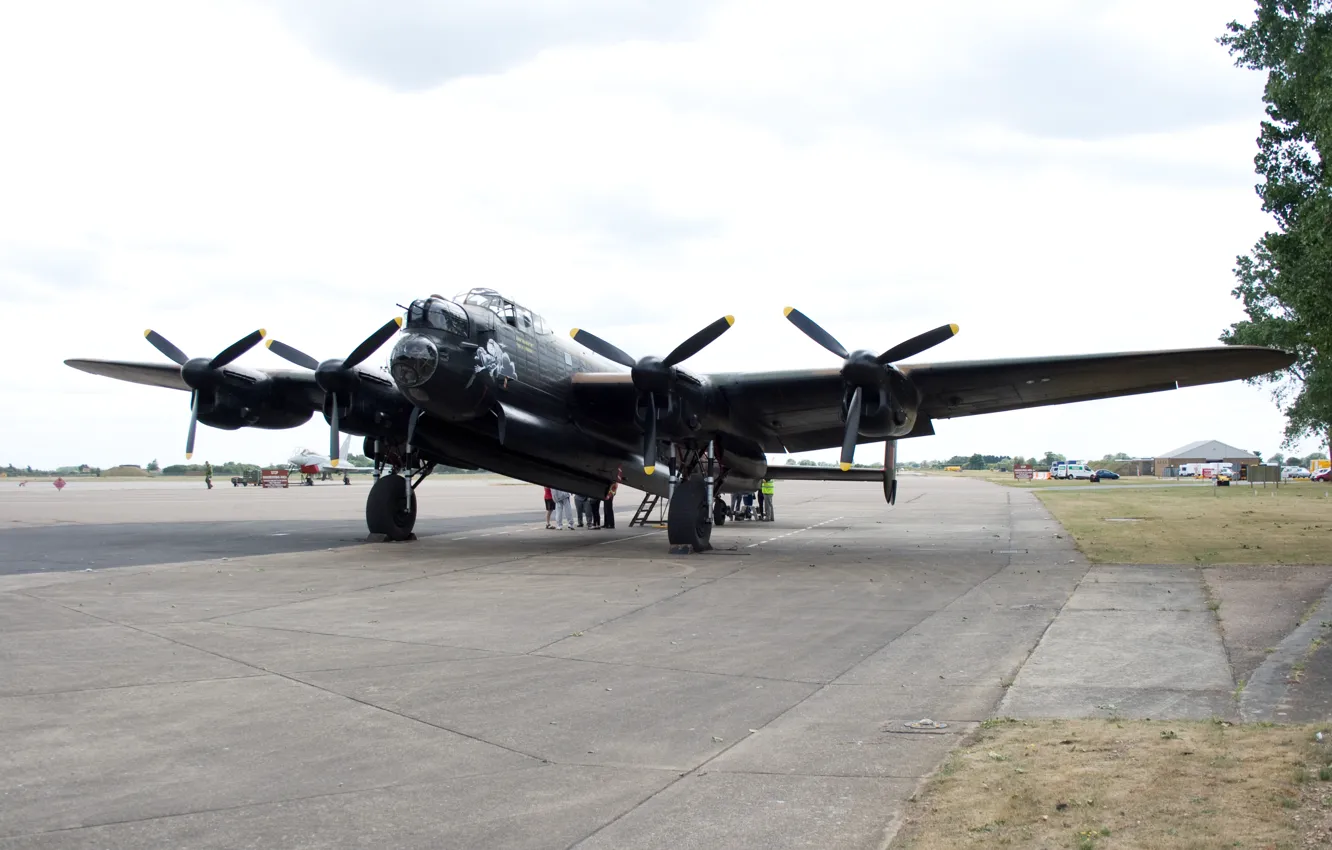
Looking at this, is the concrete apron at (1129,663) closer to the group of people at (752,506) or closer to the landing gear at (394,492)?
the landing gear at (394,492)

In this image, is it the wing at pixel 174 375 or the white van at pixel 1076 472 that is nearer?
the wing at pixel 174 375

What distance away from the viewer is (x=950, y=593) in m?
13.6

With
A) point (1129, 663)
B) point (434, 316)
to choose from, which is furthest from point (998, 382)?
point (1129, 663)

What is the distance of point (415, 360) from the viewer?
745 inches

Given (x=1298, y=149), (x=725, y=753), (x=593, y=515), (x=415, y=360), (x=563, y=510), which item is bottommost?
(x=725, y=753)

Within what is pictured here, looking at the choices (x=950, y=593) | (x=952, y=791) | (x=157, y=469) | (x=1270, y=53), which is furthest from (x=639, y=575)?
(x=157, y=469)

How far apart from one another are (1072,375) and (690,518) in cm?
833

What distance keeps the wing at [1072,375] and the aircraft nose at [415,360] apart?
942 centimetres

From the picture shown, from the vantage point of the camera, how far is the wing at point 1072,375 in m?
18.4

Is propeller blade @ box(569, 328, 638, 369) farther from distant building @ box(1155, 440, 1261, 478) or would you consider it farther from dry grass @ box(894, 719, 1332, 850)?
distant building @ box(1155, 440, 1261, 478)

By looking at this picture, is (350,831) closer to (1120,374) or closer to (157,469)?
(1120,374)

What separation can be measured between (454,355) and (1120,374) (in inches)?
525

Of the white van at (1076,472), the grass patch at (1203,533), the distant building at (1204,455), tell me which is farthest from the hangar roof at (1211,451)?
the grass patch at (1203,533)

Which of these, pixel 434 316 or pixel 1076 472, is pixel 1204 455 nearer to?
pixel 1076 472
